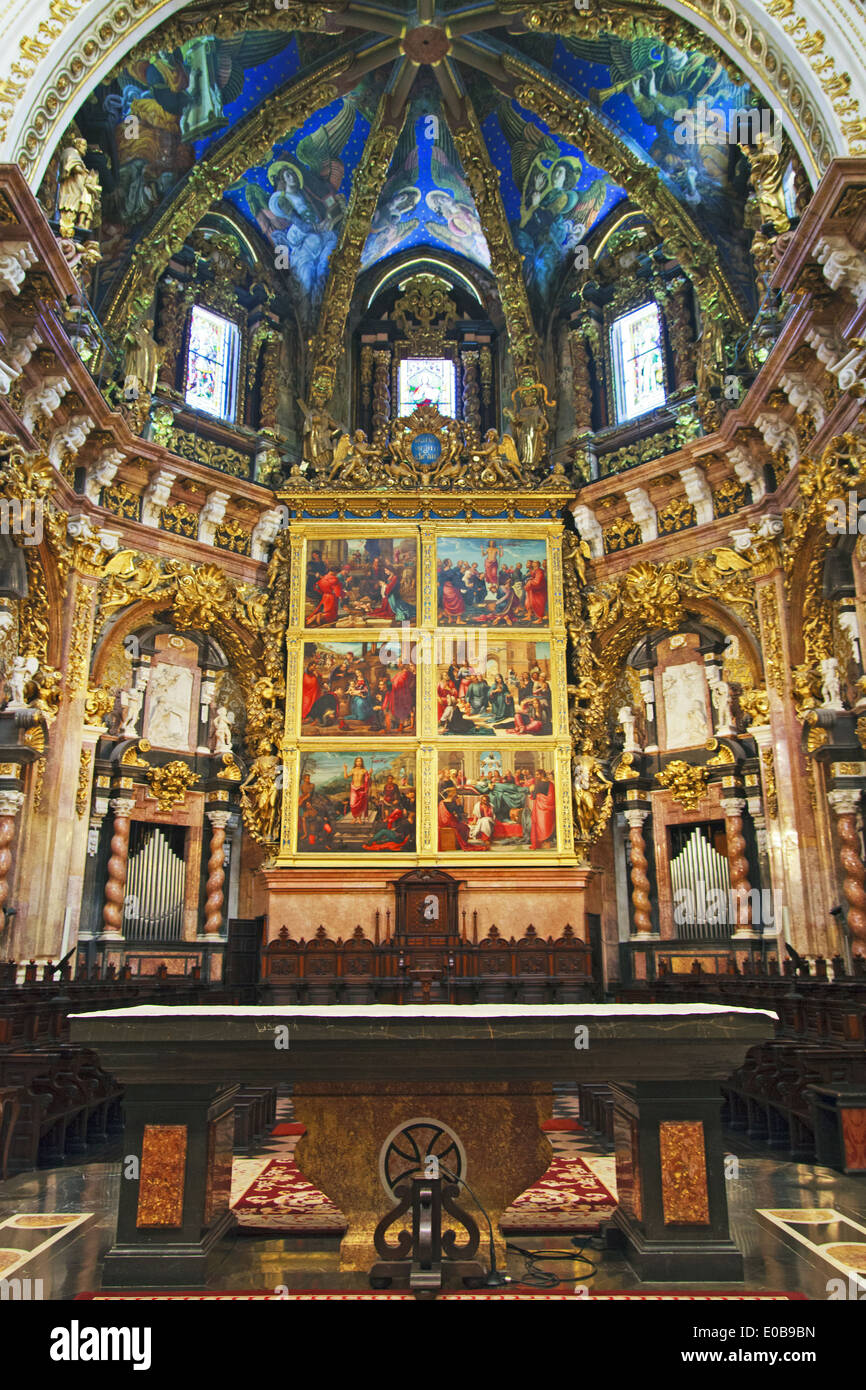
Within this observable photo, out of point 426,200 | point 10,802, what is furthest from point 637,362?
point 10,802

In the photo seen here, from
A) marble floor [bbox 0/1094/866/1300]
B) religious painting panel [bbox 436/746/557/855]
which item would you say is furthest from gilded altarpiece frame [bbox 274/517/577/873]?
marble floor [bbox 0/1094/866/1300]

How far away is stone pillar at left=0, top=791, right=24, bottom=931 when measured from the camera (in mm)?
12734

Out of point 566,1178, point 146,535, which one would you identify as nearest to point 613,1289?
point 566,1178

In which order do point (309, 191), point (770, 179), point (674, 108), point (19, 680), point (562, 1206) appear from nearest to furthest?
point (562, 1206), point (19, 680), point (770, 179), point (674, 108), point (309, 191)

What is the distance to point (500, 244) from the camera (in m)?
19.1

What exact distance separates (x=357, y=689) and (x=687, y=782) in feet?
20.1

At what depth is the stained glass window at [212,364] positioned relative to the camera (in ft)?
61.8

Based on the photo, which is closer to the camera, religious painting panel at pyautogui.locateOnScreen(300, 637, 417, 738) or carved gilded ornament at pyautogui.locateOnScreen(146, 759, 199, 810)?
carved gilded ornament at pyautogui.locateOnScreen(146, 759, 199, 810)

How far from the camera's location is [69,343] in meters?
13.3

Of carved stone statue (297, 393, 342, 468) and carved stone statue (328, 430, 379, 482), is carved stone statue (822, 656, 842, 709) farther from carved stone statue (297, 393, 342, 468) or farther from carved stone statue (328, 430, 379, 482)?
carved stone statue (297, 393, 342, 468)

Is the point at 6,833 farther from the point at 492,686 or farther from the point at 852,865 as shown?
the point at 852,865

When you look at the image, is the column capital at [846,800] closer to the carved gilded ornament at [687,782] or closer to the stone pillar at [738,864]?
the stone pillar at [738,864]

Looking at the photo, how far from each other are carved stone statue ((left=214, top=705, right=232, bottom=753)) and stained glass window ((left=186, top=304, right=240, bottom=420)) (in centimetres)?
583

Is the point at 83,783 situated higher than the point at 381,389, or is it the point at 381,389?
the point at 381,389
